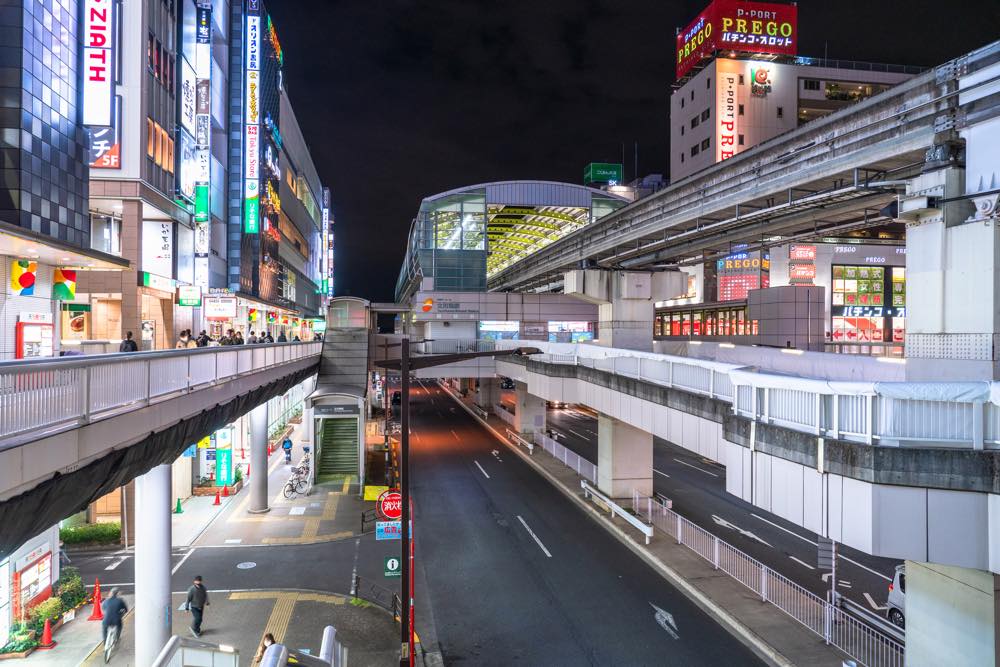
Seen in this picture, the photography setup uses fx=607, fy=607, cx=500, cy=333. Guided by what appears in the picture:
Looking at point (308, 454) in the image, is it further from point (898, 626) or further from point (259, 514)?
point (898, 626)

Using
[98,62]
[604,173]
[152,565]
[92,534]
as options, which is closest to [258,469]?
[92,534]

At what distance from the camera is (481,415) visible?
56.4 meters

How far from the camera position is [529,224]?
61125 millimetres

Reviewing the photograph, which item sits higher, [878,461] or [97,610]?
[878,461]

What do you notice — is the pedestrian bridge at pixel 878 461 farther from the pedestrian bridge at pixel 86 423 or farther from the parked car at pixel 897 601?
the pedestrian bridge at pixel 86 423

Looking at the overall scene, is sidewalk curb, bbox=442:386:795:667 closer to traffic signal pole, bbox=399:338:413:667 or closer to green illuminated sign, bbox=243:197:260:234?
traffic signal pole, bbox=399:338:413:667

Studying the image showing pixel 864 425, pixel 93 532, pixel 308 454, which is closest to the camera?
pixel 864 425

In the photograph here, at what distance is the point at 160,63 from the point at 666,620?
28774 mm

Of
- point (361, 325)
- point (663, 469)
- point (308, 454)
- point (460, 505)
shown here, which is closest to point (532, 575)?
point (460, 505)

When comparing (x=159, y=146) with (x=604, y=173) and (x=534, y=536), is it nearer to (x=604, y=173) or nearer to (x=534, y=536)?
(x=534, y=536)

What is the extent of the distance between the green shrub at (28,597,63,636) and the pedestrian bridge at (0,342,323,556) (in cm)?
641

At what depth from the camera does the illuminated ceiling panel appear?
55.3 m

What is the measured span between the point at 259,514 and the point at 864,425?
22282 millimetres

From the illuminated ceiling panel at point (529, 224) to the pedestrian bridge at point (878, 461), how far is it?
43.9m
